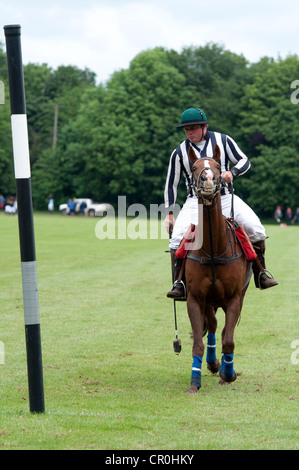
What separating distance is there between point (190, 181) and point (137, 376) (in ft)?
8.15

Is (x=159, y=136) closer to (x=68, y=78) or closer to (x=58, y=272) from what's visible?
(x=68, y=78)

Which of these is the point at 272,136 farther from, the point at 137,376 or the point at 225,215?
the point at 137,376

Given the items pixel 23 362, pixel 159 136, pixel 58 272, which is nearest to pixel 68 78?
pixel 159 136

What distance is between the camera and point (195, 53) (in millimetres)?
88500

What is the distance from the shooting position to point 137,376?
9.34 metres

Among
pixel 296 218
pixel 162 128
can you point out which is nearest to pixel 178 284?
pixel 296 218

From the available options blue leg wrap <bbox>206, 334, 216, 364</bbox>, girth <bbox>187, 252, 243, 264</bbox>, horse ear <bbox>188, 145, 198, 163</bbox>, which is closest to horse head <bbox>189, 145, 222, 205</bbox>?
horse ear <bbox>188, 145, 198, 163</bbox>

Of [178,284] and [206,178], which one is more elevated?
[206,178]

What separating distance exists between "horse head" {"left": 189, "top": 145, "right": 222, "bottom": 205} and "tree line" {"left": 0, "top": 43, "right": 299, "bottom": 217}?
6860 cm

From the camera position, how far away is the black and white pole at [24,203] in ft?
21.8

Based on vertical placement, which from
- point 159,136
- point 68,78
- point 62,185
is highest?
point 68,78
